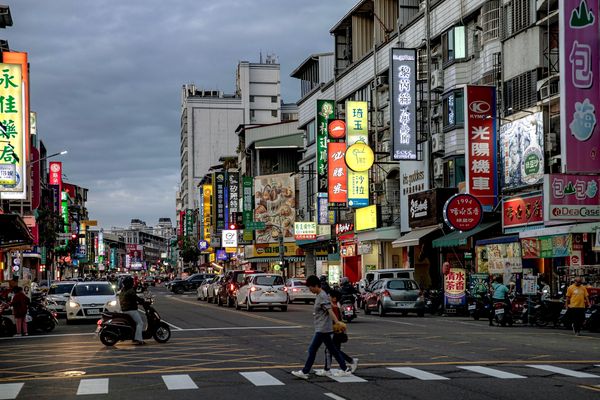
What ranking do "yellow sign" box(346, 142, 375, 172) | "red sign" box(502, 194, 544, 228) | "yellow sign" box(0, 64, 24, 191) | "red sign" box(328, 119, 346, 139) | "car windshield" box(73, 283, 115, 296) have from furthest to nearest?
"red sign" box(328, 119, 346, 139), "yellow sign" box(346, 142, 375, 172), "yellow sign" box(0, 64, 24, 191), "red sign" box(502, 194, 544, 228), "car windshield" box(73, 283, 115, 296)

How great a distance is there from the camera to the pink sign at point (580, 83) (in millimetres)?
31109

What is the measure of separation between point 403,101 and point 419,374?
34071 mm

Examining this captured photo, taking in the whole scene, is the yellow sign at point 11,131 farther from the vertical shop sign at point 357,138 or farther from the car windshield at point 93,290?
the vertical shop sign at point 357,138

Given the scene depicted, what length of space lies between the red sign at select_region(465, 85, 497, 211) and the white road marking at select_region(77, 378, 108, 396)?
90.9ft

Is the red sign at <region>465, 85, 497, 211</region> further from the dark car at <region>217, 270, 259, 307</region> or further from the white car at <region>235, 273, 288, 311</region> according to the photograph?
the dark car at <region>217, 270, 259, 307</region>

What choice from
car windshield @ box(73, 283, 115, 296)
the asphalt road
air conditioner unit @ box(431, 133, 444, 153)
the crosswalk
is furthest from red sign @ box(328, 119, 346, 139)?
the crosswalk

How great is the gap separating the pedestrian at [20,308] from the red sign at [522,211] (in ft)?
63.6

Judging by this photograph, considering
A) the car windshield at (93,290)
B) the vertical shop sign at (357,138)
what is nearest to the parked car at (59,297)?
the car windshield at (93,290)

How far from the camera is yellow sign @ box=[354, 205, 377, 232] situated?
2341 inches

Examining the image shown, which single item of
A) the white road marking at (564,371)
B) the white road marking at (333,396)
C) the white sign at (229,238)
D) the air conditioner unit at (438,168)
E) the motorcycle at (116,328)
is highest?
the air conditioner unit at (438,168)

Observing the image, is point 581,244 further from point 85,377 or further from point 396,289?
point 85,377

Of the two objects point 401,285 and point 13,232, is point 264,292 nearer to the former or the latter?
point 401,285

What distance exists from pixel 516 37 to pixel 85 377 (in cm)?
2956

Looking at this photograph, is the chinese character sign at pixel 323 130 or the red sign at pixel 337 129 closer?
the red sign at pixel 337 129
